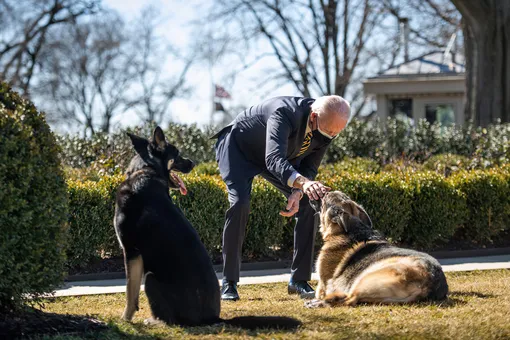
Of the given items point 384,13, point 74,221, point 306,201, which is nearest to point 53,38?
point 384,13

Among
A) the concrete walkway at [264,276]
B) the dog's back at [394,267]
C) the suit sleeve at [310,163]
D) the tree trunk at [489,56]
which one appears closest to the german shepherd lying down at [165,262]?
the dog's back at [394,267]

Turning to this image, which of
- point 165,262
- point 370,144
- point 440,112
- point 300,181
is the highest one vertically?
point 440,112

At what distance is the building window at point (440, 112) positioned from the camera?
27.0 m

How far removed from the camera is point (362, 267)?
617 cm

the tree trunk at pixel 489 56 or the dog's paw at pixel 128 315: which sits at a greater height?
the tree trunk at pixel 489 56

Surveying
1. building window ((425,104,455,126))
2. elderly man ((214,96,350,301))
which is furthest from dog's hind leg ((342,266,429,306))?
building window ((425,104,455,126))

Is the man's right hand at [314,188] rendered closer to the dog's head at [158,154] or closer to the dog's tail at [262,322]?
the dog's head at [158,154]

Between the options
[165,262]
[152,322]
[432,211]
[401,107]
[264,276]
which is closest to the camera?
[165,262]

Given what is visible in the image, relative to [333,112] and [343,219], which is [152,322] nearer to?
[343,219]

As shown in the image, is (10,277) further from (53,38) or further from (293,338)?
(53,38)

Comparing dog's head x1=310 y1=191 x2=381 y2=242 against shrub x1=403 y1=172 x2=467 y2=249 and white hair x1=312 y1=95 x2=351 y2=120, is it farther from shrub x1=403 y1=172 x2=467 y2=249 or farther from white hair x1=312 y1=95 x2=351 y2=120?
shrub x1=403 y1=172 x2=467 y2=249

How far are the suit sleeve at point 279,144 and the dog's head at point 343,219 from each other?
734 mm

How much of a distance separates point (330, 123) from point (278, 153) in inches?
24.5


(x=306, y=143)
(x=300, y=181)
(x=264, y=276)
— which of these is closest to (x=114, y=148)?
(x=264, y=276)
